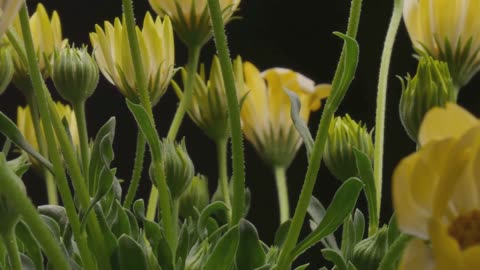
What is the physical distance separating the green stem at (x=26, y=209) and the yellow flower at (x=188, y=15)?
0.19 meters

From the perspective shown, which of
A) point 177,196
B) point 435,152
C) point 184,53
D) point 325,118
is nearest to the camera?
point 435,152

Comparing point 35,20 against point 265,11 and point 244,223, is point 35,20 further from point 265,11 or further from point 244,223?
point 265,11

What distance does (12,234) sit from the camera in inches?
13.7

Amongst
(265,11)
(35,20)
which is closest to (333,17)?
(265,11)

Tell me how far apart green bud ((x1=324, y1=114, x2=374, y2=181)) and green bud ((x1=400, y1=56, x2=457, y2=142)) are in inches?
2.3

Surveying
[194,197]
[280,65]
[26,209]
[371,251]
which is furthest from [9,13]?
[280,65]

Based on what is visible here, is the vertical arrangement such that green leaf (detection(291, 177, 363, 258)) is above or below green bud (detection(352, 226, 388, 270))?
above

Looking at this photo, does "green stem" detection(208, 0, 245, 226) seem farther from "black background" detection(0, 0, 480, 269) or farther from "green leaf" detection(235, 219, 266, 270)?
"black background" detection(0, 0, 480, 269)

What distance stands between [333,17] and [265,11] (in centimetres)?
10

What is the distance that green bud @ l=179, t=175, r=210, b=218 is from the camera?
512 millimetres

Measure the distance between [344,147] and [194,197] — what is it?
0.34 ft

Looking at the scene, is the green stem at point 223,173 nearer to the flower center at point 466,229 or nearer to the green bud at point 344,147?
the green bud at point 344,147

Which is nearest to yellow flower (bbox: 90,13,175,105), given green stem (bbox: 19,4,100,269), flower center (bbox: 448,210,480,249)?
green stem (bbox: 19,4,100,269)

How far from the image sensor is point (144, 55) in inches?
17.7
